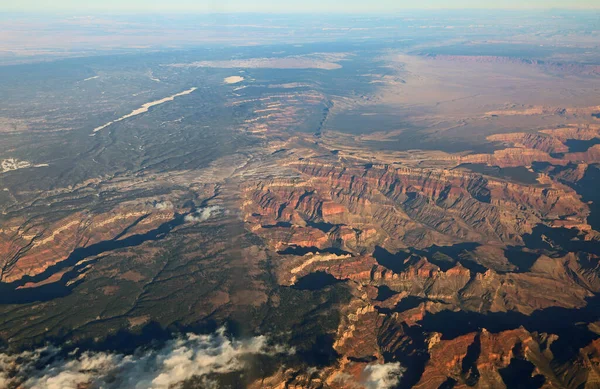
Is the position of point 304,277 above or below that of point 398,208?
above

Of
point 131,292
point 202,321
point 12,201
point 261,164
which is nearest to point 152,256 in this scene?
point 131,292

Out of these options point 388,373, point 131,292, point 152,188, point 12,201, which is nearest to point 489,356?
point 388,373

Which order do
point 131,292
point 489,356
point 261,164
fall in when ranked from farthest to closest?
point 261,164
point 131,292
point 489,356

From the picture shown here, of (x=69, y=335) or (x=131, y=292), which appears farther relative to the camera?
(x=131, y=292)

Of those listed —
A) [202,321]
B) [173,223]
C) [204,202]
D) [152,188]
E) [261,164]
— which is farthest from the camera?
[261,164]

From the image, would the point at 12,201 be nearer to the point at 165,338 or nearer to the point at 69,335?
the point at 69,335

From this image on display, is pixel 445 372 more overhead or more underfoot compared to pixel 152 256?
more underfoot

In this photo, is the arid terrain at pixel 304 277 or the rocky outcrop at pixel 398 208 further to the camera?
the rocky outcrop at pixel 398 208

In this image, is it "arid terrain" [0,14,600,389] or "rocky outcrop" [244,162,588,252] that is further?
"rocky outcrop" [244,162,588,252]

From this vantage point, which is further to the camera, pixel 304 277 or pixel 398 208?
pixel 398 208
